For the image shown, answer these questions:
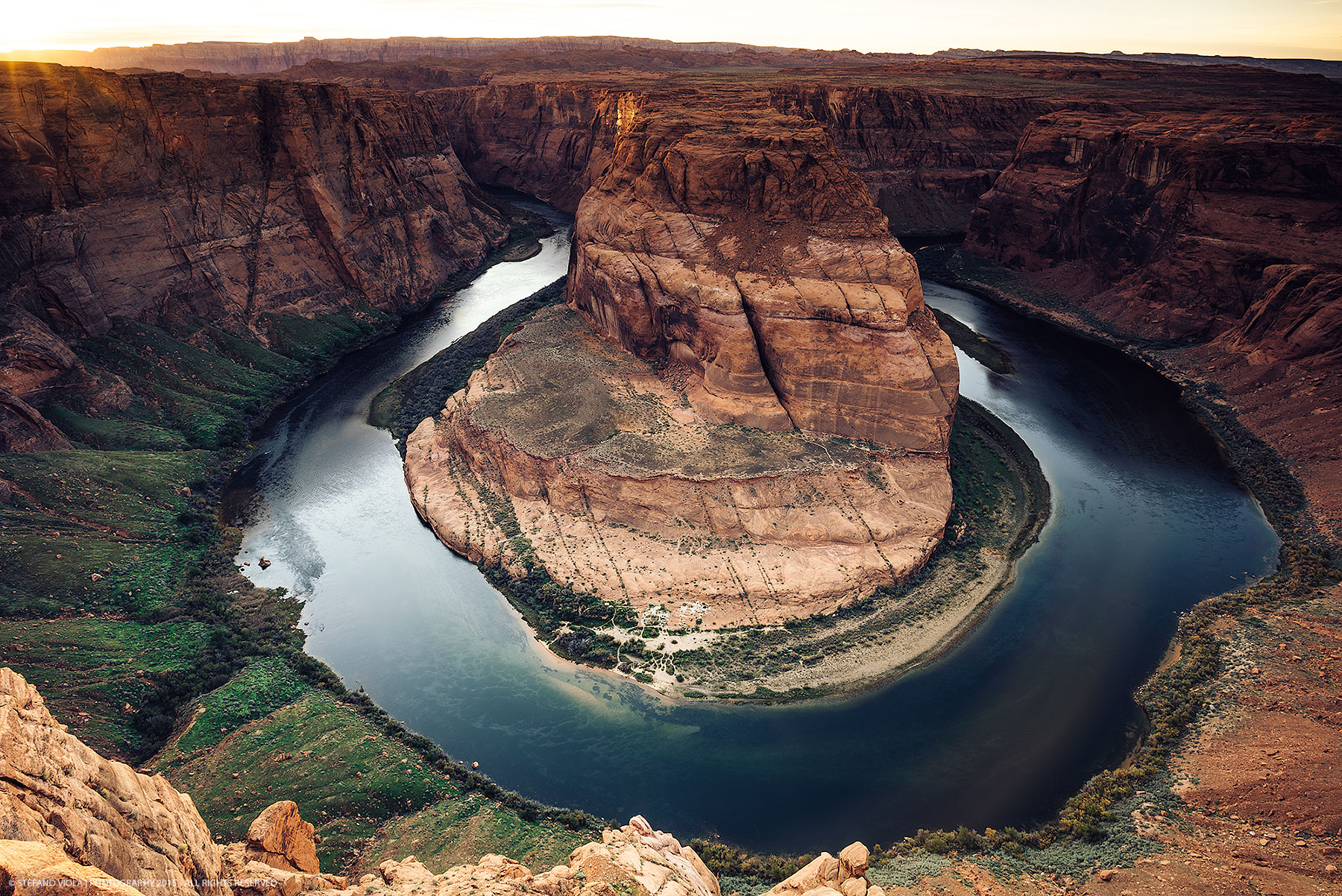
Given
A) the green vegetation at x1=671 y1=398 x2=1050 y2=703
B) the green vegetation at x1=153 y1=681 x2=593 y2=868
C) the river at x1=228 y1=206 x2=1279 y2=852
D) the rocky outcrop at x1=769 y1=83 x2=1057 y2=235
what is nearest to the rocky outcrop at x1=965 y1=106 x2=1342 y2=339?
the river at x1=228 y1=206 x2=1279 y2=852

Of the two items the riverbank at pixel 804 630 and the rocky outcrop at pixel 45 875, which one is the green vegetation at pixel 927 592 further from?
the rocky outcrop at pixel 45 875

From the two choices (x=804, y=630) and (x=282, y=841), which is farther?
(x=804, y=630)

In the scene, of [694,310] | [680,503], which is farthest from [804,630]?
[694,310]

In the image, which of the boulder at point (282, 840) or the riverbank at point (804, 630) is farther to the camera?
the riverbank at point (804, 630)

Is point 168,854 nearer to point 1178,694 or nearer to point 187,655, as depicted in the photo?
point 187,655

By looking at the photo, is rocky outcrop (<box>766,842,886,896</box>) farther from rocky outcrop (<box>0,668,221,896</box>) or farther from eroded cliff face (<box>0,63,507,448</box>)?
eroded cliff face (<box>0,63,507,448</box>)

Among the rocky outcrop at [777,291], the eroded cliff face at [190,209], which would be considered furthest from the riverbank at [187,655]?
the rocky outcrop at [777,291]
